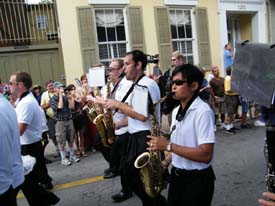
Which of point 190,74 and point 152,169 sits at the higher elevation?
point 190,74

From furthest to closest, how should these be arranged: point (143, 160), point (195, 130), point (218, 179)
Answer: point (218, 179)
point (143, 160)
point (195, 130)

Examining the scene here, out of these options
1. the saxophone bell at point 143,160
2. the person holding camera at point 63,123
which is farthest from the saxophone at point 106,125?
the person holding camera at point 63,123

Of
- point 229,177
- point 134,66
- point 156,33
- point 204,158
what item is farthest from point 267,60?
point 156,33

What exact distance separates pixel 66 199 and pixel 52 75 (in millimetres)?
6214

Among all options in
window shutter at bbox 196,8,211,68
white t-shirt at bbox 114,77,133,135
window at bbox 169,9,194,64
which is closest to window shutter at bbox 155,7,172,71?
window at bbox 169,9,194,64

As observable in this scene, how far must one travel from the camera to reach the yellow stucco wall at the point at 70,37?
10523mm

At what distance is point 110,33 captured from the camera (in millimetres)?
11617

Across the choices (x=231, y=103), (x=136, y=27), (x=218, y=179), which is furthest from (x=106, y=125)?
(x=136, y=27)

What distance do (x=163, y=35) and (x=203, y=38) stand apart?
6.31ft

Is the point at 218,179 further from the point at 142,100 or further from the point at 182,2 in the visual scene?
the point at 182,2

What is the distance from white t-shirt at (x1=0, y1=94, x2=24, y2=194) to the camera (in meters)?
2.78

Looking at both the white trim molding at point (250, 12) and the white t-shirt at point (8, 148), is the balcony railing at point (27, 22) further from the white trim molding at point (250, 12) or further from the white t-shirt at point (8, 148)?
the white t-shirt at point (8, 148)

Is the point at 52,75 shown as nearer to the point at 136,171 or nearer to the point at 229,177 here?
the point at 229,177

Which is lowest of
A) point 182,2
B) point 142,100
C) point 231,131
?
point 231,131
